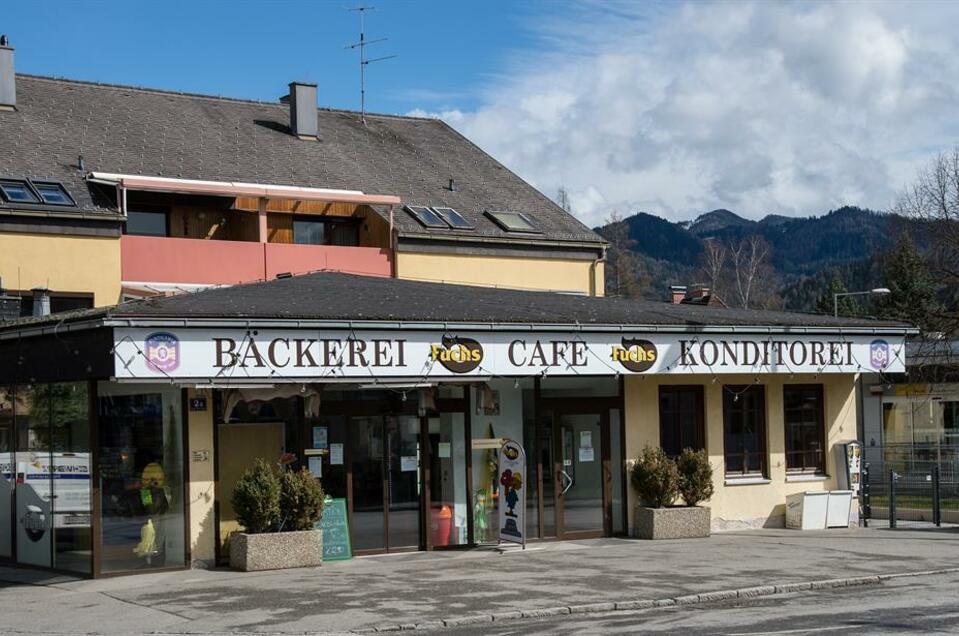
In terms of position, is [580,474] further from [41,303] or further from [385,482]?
[41,303]

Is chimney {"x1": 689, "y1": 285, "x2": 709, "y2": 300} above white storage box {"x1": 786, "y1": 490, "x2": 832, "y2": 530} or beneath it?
above

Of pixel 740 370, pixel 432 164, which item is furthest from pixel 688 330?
pixel 432 164

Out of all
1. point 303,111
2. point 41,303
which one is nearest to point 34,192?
point 41,303

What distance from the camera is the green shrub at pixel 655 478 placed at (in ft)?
75.3

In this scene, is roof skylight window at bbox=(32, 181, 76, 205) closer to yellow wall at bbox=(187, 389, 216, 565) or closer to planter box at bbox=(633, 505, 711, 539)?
yellow wall at bbox=(187, 389, 216, 565)

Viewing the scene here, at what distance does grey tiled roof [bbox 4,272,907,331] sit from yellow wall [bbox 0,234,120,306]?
7816 millimetres

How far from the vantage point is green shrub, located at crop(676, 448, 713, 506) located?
2311cm

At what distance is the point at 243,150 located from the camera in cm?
3669

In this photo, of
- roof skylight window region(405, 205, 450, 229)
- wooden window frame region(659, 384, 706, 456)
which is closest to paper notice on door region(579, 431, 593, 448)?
wooden window frame region(659, 384, 706, 456)

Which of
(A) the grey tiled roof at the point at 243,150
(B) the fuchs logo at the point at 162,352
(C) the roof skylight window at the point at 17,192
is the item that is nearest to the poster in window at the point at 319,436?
(B) the fuchs logo at the point at 162,352

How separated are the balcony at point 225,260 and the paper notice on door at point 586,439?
1234 centimetres

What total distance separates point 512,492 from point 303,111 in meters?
20.4

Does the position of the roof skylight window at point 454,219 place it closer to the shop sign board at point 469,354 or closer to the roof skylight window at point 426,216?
the roof skylight window at point 426,216

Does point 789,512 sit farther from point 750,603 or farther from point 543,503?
point 750,603
